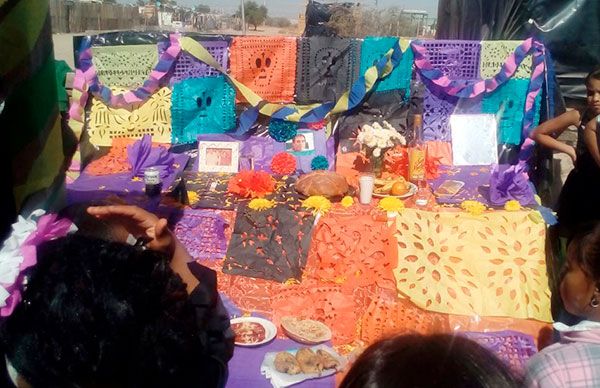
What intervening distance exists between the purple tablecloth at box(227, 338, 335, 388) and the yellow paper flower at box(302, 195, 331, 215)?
3.28 ft

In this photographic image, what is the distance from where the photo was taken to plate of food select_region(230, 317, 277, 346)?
253 cm

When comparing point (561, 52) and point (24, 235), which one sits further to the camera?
point (561, 52)

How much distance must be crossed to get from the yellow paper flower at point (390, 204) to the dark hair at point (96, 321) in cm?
243

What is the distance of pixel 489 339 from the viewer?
2.67 m

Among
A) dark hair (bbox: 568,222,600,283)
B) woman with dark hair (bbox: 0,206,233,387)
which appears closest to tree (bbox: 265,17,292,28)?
dark hair (bbox: 568,222,600,283)

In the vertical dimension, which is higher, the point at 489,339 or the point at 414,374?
the point at 414,374

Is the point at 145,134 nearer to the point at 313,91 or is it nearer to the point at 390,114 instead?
the point at 313,91

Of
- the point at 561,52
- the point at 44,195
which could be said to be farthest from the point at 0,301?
the point at 561,52

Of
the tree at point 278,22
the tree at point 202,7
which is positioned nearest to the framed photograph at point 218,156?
the tree at point 278,22

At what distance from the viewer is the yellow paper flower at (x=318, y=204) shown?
335cm

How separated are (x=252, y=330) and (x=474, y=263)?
1315mm

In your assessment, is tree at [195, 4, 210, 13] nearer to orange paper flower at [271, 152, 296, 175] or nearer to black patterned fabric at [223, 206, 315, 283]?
orange paper flower at [271, 152, 296, 175]

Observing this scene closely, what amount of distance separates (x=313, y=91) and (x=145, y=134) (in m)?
1.31

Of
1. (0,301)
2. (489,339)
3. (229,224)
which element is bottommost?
(489,339)
